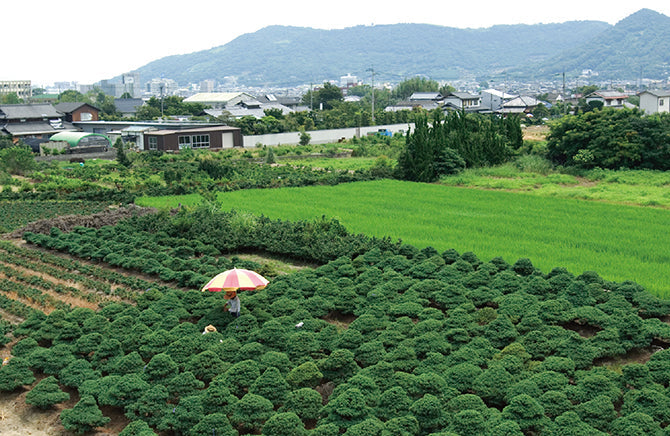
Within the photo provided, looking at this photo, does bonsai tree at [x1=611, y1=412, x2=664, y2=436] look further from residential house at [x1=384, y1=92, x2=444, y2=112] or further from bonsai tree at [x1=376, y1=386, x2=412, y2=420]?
residential house at [x1=384, y1=92, x2=444, y2=112]

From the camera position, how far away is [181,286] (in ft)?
46.5

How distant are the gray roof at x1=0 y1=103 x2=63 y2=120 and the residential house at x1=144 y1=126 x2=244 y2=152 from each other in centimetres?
1912

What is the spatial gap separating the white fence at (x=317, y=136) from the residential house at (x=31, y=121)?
1961 centimetres

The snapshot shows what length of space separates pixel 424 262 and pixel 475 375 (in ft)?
17.8

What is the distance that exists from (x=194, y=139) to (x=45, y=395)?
136 ft

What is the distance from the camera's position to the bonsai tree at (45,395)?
8.88m

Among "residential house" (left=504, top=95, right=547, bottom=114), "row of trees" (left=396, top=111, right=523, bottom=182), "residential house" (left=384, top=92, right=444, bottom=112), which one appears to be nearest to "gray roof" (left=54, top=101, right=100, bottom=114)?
"residential house" (left=384, top=92, right=444, bottom=112)

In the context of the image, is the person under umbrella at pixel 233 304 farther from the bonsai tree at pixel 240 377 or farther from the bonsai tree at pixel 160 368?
the bonsai tree at pixel 240 377

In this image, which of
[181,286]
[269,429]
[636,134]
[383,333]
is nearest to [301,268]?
[181,286]

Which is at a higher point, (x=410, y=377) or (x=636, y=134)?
(x=636, y=134)

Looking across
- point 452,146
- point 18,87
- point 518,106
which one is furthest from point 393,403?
point 18,87

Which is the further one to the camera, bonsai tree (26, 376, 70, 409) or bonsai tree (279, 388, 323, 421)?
bonsai tree (26, 376, 70, 409)

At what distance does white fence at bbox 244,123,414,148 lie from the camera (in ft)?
178

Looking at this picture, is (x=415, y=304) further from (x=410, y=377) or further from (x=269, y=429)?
(x=269, y=429)
